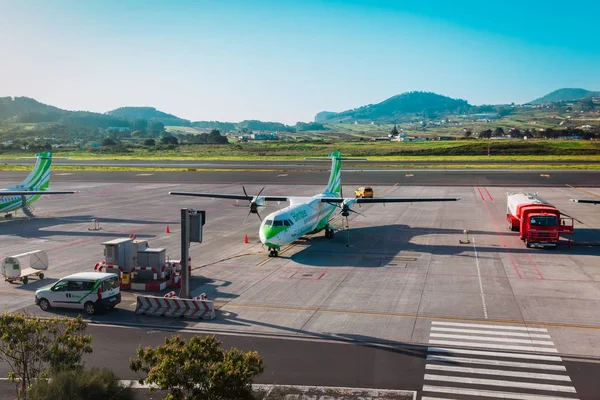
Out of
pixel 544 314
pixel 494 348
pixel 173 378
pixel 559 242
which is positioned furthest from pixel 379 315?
pixel 559 242

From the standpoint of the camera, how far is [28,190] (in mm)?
54625

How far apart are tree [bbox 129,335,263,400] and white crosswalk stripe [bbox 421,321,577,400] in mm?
7240

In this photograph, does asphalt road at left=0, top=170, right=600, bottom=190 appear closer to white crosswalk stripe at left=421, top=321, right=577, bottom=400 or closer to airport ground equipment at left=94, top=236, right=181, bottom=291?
airport ground equipment at left=94, top=236, right=181, bottom=291

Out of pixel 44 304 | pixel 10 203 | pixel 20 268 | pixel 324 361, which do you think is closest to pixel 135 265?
pixel 44 304

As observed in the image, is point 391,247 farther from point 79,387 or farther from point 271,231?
point 79,387

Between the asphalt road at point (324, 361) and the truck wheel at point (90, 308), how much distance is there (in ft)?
7.28

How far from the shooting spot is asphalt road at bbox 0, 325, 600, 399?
17688 millimetres

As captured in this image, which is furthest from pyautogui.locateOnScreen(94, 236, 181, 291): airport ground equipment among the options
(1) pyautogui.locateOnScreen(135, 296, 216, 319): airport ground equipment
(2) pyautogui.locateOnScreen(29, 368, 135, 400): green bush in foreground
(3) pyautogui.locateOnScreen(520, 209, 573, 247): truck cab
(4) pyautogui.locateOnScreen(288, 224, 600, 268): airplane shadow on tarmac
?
(3) pyautogui.locateOnScreen(520, 209, 573, 247): truck cab

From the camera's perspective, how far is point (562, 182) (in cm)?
8206

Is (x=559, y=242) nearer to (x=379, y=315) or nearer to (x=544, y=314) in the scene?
(x=544, y=314)

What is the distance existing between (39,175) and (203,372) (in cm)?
5069

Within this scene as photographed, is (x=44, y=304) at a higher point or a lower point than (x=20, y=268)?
lower

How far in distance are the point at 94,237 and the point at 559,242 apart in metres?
38.5

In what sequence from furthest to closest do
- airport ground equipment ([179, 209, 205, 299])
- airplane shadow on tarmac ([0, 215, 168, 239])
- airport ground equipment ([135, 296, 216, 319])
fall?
airplane shadow on tarmac ([0, 215, 168, 239]), airport ground equipment ([179, 209, 205, 299]), airport ground equipment ([135, 296, 216, 319])
